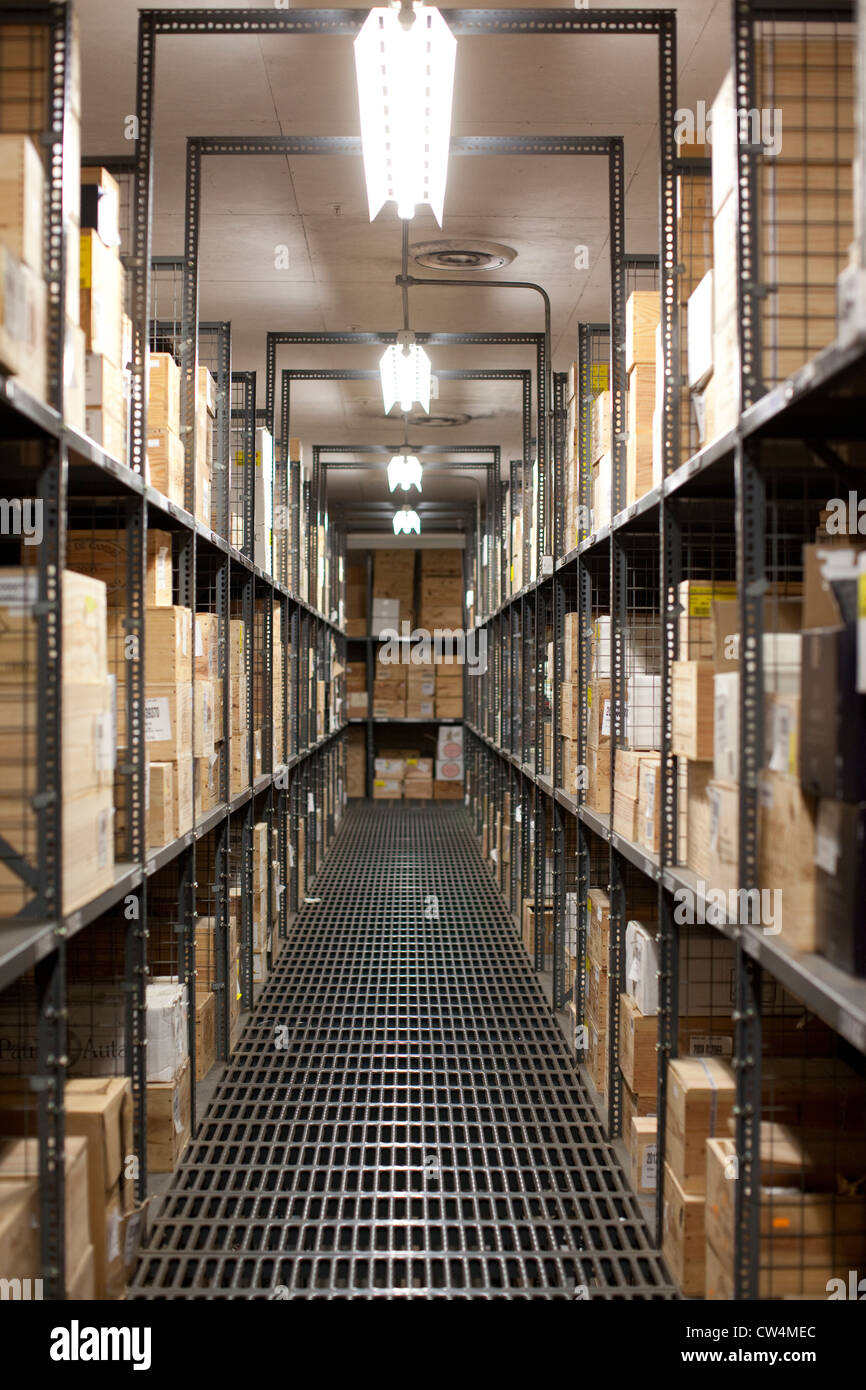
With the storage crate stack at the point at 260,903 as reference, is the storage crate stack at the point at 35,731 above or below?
above

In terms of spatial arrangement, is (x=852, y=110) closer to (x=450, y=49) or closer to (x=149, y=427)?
(x=450, y=49)

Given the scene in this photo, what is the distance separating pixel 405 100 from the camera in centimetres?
254

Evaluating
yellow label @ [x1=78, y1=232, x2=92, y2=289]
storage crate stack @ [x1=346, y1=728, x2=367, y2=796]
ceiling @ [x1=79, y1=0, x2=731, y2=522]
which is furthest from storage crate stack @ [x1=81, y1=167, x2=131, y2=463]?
storage crate stack @ [x1=346, y1=728, x2=367, y2=796]

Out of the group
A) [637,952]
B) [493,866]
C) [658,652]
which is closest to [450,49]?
[658,652]

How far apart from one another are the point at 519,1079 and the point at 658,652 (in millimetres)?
1730

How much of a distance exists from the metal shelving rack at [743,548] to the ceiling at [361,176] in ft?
2.56

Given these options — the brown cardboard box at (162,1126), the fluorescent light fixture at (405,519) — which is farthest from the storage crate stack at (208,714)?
the fluorescent light fixture at (405,519)

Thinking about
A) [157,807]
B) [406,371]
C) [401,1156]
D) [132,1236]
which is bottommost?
[401,1156]

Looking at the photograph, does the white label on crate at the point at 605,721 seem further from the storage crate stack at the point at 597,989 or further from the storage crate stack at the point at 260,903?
the storage crate stack at the point at 260,903

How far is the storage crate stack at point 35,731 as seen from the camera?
207cm

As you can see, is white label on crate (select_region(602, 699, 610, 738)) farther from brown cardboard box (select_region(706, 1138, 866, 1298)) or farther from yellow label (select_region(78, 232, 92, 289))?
yellow label (select_region(78, 232, 92, 289))

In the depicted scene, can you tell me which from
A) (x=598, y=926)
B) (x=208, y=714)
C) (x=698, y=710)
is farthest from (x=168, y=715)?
(x=598, y=926)

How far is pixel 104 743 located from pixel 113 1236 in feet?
3.83

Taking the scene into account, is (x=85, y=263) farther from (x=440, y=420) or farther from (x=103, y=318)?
(x=440, y=420)
